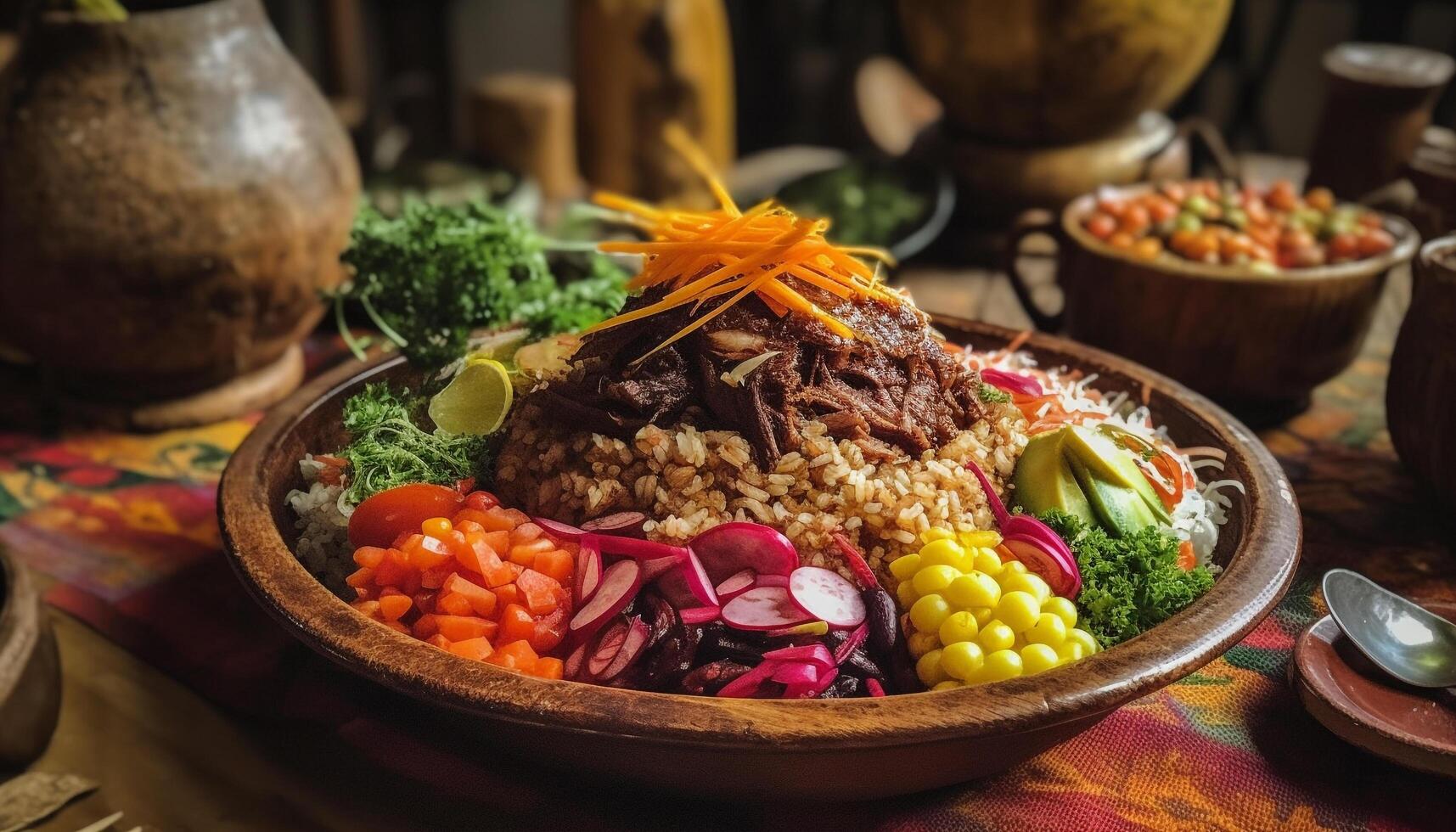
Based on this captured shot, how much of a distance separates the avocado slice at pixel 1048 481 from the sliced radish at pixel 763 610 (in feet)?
1.99

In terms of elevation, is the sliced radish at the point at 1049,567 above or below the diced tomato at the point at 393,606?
above

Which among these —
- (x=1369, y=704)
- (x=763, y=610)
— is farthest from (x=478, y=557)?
(x=1369, y=704)

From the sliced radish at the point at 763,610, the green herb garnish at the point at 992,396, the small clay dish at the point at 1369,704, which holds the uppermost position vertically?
the green herb garnish at the point at 992,396

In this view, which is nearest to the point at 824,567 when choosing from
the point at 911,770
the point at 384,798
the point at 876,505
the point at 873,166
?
the point at 876,505

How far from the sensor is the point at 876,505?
216cm

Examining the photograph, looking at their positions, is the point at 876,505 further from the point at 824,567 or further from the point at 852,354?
the point at 852,354

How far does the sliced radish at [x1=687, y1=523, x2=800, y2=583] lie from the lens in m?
2.07

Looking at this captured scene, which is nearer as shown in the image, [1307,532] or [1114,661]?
[1114,661]

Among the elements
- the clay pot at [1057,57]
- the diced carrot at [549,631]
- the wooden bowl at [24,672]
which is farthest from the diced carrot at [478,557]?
the clay pot at [1057,57]

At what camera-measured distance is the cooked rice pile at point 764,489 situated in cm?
215

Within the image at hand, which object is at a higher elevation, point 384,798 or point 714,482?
point 714,482

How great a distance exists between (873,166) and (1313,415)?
2.28 metres

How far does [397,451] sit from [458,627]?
65 cm

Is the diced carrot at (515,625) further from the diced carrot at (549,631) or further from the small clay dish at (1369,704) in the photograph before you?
the small clay dish at (1369,704)
